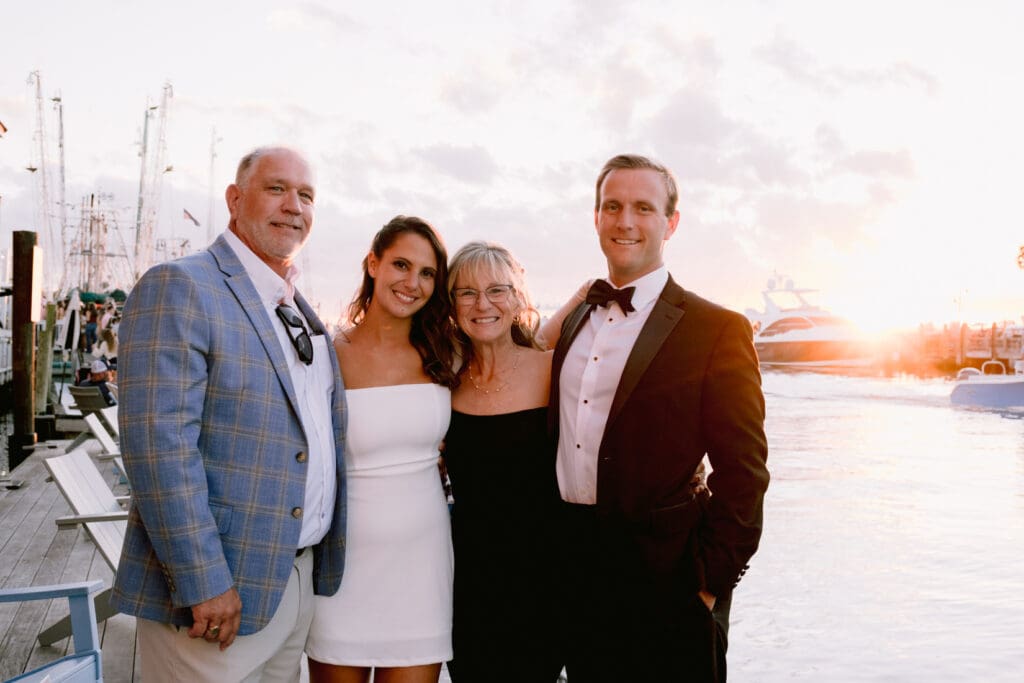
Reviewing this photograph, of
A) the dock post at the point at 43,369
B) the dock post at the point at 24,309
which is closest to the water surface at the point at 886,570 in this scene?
the dock post at the point at 24,309

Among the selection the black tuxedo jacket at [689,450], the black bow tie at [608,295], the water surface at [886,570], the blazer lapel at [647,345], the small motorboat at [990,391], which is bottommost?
the water surface at [886,570]

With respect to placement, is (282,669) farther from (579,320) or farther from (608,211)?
(608,211)

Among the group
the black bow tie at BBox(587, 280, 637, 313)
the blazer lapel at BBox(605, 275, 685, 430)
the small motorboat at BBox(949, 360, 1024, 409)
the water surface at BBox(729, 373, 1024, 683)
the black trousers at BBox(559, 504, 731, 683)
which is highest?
the black bow tie at BBox(587, 280, 637, 313)

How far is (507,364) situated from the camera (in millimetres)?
3074

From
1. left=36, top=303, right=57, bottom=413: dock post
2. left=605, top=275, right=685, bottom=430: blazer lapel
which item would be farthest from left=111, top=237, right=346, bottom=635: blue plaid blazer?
left=36, top=303, right=57, bottom=413: dock post

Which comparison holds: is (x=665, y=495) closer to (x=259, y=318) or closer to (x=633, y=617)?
(x=633, y=617)

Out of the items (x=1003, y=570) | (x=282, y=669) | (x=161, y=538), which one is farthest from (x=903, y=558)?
(x=161, y=538)

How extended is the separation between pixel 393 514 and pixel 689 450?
992 mm

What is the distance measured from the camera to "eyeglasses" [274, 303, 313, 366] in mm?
2361

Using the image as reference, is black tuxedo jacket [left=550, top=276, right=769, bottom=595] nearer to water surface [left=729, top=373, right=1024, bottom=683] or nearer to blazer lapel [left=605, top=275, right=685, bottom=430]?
blazer lapel [left=605, top=275, right=685, bottom=430]

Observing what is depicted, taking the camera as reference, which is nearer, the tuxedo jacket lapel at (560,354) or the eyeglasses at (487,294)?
the tuxedo jacket lapel at (560,354)

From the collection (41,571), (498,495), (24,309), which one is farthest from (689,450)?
(24,309)

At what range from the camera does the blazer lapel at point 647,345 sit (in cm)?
256

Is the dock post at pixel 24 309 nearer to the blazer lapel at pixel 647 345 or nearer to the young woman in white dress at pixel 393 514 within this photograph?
the young woman in white dress at pixel 393 514
